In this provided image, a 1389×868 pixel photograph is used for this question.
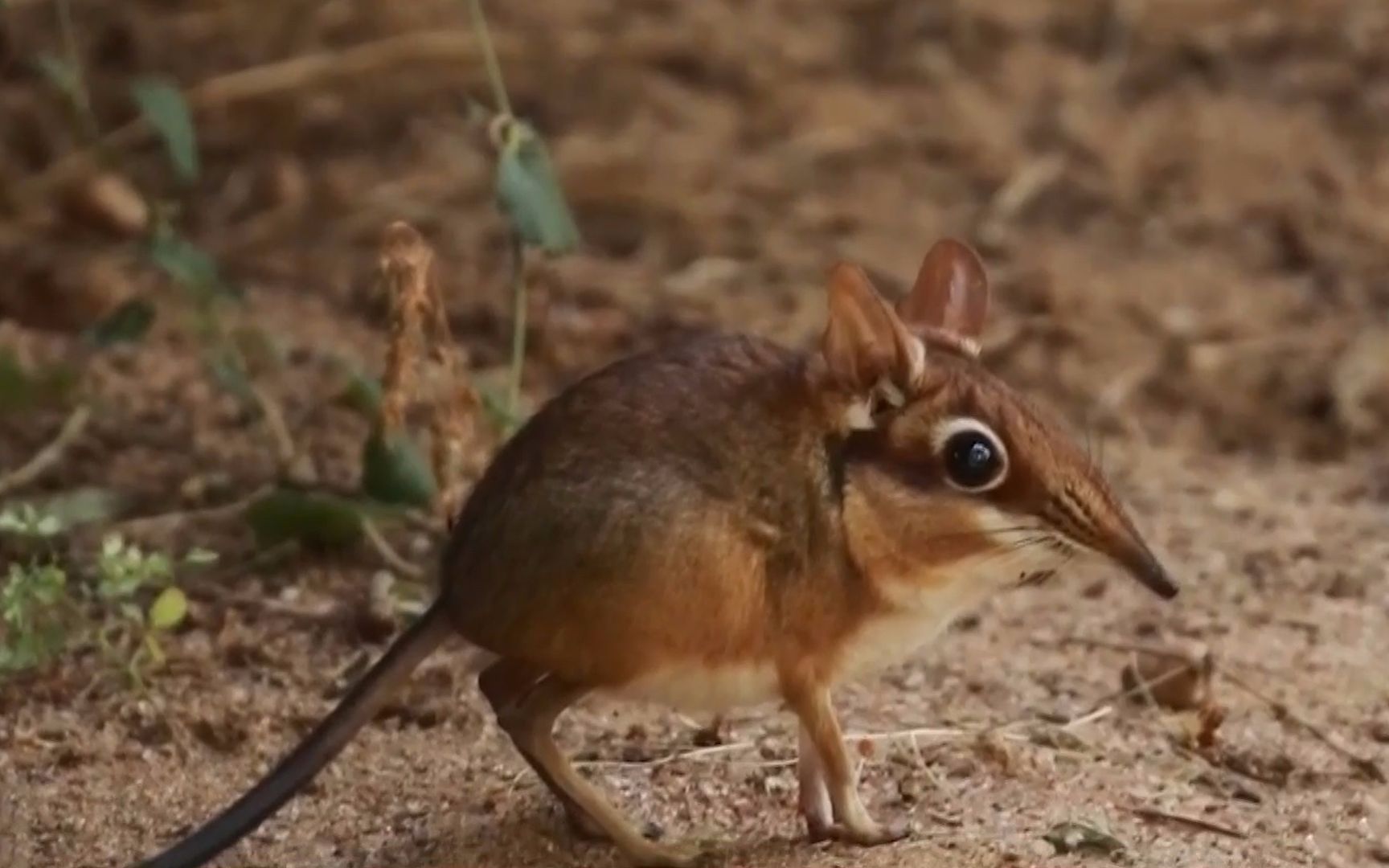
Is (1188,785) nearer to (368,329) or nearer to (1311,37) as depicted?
(368,329)

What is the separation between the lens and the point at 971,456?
2484 millimetres

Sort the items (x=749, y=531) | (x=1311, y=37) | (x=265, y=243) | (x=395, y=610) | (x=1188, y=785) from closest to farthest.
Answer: (x=749, y=531) → (x=1188, y=785) → (x=395, y=610) → (x=265, y=243) → (x=1311, y=37)

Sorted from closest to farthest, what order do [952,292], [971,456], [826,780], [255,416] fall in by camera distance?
1. [971,456]
2. [826,780]
3. [952,292]
4. [255,416]

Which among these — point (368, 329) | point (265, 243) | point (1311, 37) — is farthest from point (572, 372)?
point (1311, 37)

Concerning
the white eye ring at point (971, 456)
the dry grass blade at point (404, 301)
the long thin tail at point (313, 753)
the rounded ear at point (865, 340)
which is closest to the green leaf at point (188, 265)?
the dry grass blade at point (404, 301)

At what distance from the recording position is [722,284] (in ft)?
17.1

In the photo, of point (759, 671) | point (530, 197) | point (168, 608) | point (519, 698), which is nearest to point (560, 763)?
point (519, 698)

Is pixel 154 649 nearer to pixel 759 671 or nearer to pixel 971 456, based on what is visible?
pixel 759 671

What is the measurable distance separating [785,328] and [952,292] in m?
2.22

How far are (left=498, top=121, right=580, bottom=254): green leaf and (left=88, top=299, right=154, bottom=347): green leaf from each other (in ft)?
2.32

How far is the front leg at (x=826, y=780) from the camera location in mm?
2559

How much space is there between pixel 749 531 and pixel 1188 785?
0.82 m

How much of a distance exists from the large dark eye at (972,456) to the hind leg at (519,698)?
1.71 feet

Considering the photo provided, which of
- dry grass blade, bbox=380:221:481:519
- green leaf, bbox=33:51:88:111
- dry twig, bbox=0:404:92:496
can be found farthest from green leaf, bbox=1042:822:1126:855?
green leaf, bbox=33:51:88:111
